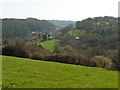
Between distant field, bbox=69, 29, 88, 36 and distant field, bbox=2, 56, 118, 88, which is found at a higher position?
distant field, bbox=69, 29, 88, 36

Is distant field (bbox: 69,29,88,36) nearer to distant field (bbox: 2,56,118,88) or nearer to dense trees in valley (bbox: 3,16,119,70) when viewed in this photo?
dense trees in valley (bbox: 3,16,119,70)

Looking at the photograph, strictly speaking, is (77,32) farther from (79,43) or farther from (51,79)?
(51,79)

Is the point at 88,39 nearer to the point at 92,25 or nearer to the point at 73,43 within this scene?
the point at 73,43

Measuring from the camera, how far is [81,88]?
12.7 meters

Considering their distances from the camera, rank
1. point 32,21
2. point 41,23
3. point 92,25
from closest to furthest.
Result: point 92,25 < point 32,21 < point 41,23

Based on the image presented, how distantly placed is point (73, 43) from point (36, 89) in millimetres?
88634

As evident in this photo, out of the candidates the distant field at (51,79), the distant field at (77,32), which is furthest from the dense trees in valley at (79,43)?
the distant field at (51,79)

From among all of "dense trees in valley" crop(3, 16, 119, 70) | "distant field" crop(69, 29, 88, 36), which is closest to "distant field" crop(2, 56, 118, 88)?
"dense trees in valley" crop(3, 16, 119, 70)

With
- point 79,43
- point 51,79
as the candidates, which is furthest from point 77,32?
point 51,79

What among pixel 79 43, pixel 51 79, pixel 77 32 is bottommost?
pixel 79 43

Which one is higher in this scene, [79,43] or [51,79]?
[51,79]

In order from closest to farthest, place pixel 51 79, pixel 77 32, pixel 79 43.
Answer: pixel 51 79, pixel 79 43, pixel 77 32

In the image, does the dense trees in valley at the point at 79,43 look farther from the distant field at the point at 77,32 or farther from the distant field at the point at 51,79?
the distant field at the point at 51,79

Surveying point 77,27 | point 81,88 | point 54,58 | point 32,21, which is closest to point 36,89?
point 81,88
